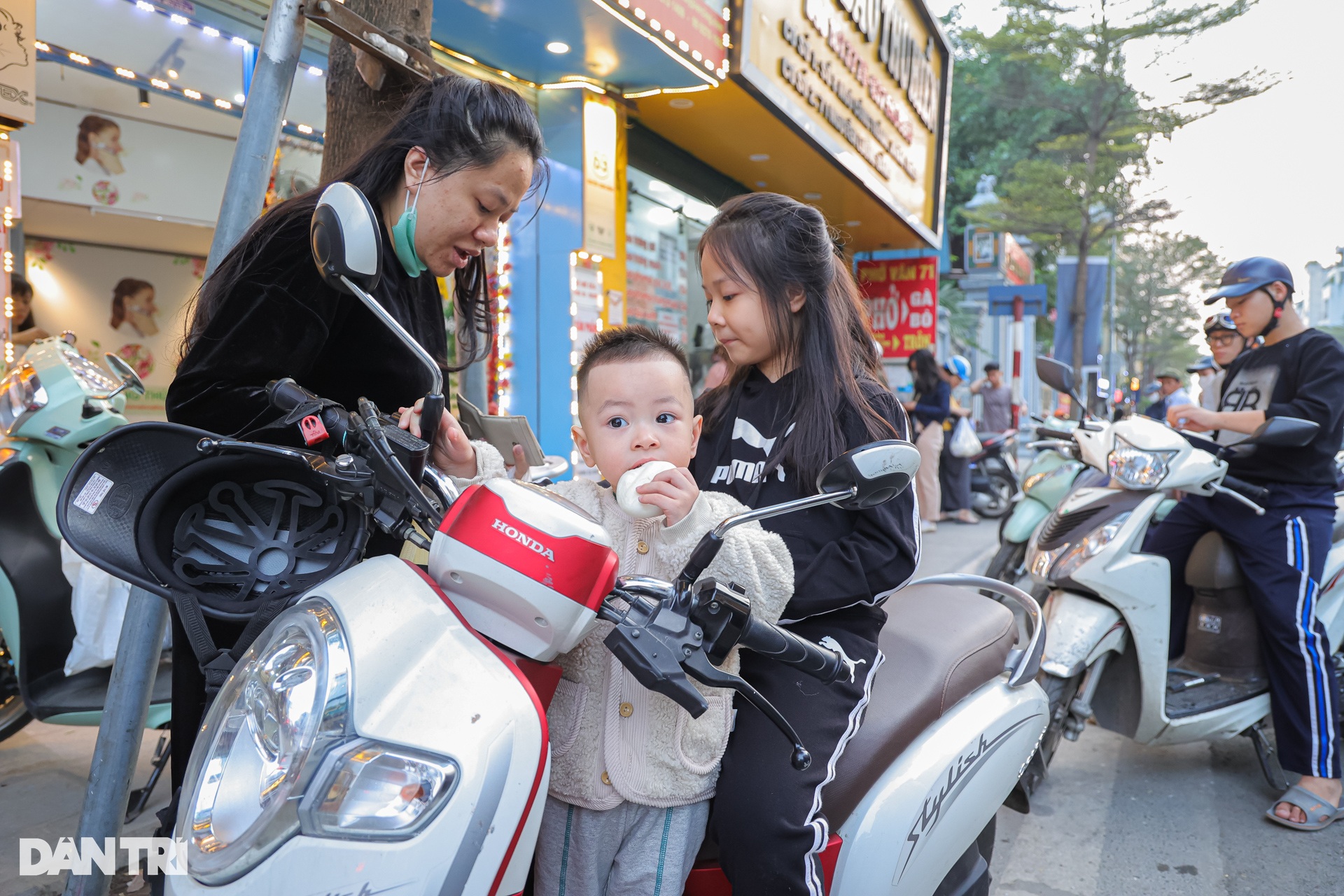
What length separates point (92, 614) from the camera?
2.58m

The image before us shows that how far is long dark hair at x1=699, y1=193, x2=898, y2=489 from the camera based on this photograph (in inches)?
66.4

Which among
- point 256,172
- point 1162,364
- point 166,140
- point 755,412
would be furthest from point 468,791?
point 1162,364

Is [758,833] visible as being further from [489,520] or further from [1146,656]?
[1146,656]

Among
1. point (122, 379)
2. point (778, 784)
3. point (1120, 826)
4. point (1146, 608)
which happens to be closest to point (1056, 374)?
point (1146, 608)

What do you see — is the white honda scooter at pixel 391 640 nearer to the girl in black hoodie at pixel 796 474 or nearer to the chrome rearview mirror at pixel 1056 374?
the girl in black hoodie at pixel 796 474

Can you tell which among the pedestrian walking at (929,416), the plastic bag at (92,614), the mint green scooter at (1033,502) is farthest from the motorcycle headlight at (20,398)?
the pedestrian walking at (929,416)

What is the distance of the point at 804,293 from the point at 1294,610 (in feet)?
7.86

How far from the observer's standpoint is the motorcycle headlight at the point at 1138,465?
3.04 m

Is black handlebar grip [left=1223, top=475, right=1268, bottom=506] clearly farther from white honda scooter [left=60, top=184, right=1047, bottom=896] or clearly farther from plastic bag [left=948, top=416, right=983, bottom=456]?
plastic bag [left=948, top=416, right=983, bottom=456]

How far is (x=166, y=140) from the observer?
655 centimetres

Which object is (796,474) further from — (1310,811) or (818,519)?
(1310,811)

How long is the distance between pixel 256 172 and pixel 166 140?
223 inches

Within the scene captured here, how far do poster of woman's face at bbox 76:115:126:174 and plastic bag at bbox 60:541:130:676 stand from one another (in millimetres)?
4978

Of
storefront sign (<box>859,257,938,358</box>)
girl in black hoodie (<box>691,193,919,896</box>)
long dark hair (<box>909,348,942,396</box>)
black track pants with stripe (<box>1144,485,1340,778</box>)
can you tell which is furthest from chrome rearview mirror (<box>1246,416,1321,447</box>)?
storefront sign (<box>859,257,938,358</box>)
